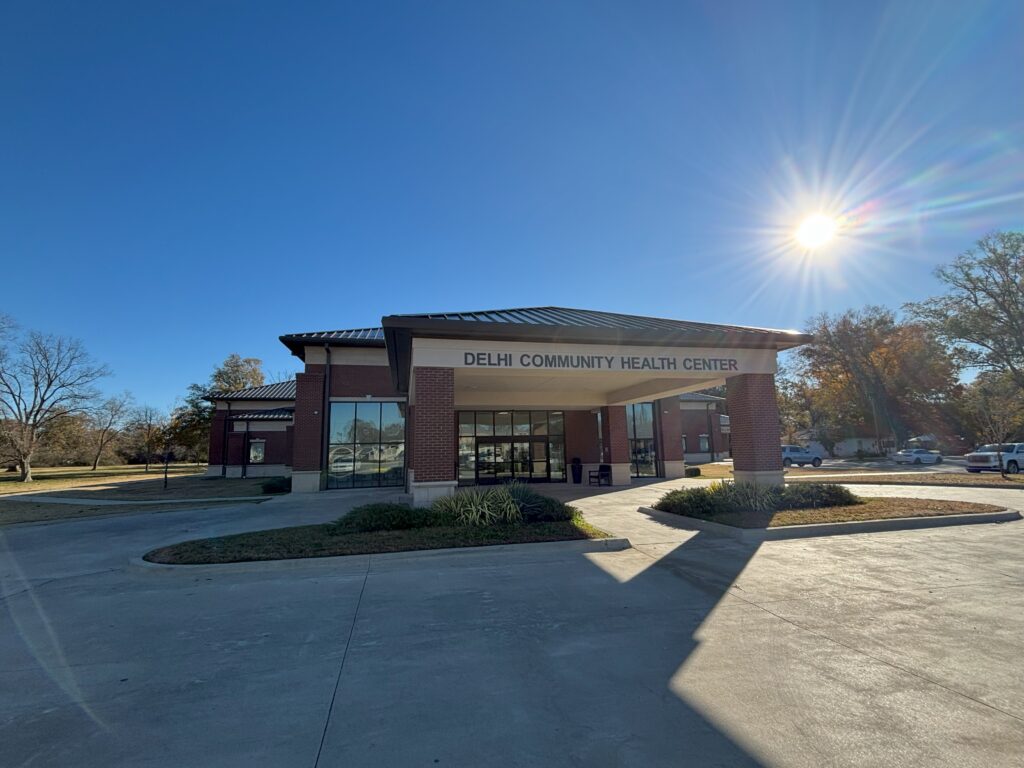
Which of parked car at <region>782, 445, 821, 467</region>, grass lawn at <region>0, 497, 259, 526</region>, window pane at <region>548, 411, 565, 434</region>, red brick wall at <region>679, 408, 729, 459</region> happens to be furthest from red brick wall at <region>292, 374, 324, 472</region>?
parked car at <region>782, 445, 821, 467</region>

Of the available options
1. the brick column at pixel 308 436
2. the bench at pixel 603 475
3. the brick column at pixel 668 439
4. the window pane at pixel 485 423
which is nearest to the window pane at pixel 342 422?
the brick column at pixel 308 436

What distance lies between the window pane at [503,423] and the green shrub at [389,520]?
13.0 metres

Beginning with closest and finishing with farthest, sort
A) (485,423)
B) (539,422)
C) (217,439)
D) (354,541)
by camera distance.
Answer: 1. (354,541)
2. (485,423)
3. (539,422)
4. (217,439)

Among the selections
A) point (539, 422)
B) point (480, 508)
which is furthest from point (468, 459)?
point (480, 508)

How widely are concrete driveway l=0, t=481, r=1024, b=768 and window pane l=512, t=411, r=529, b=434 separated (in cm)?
1568

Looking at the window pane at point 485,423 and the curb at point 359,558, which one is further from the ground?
the window pane at point 485,423

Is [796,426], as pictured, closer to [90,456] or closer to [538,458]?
[538,458]

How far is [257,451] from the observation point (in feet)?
117

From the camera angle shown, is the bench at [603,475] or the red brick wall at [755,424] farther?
the bench at [603,475]

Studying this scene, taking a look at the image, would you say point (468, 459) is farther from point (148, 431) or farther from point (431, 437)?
point (148, 431)

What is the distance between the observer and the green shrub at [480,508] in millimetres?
9914

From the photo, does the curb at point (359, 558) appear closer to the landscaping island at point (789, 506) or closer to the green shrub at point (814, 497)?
the landscaping island at point (789, 506)

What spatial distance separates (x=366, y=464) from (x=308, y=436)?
113 inches

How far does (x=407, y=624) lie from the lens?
16.7 ft
